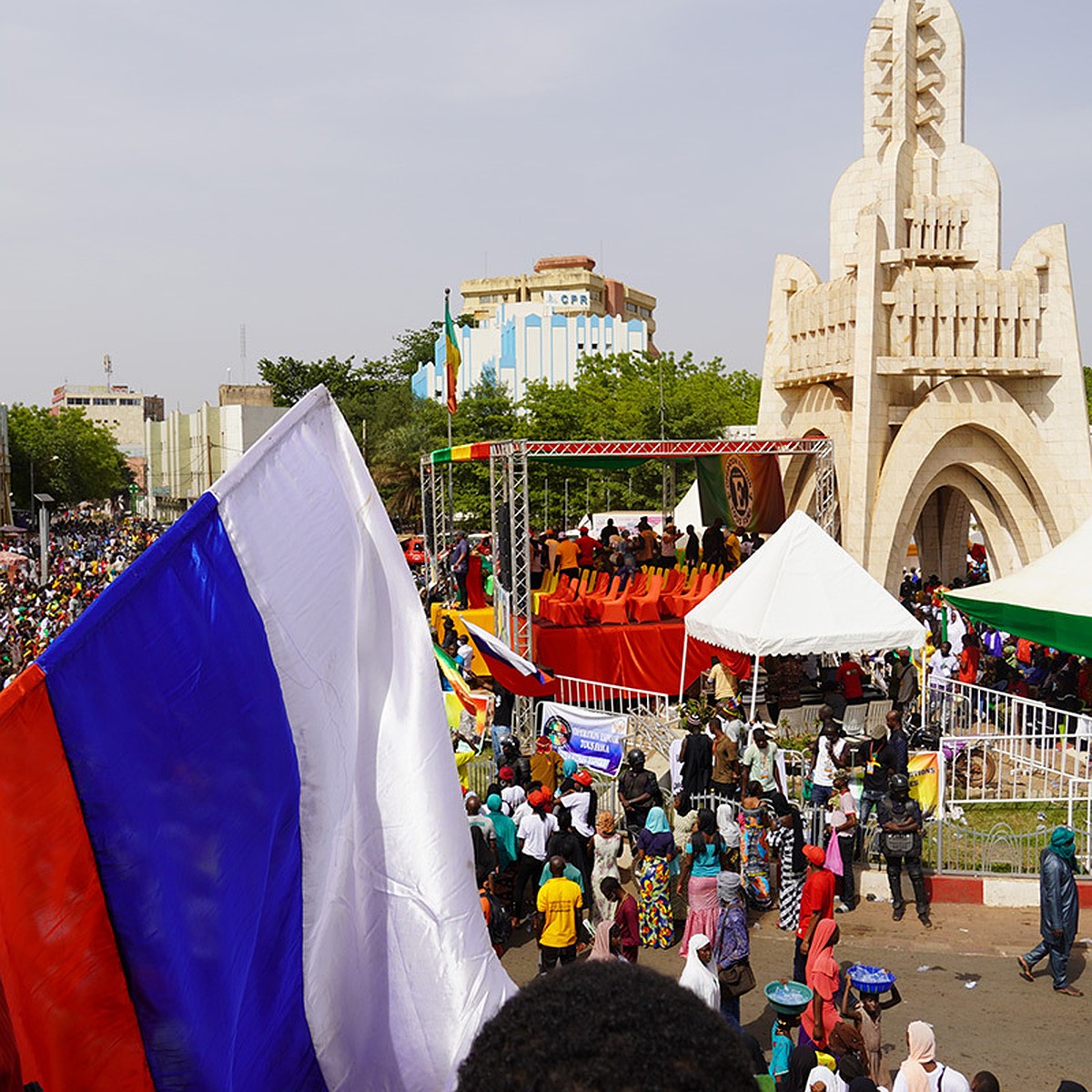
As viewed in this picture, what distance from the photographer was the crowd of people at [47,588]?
21.2 metres

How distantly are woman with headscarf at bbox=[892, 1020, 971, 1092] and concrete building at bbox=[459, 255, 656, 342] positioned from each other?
97255 millimetres

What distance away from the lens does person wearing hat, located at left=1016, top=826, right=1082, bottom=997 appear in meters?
9.16

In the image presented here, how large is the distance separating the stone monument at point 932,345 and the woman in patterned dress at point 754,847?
12.6 m

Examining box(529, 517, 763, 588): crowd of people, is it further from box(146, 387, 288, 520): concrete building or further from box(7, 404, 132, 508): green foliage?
box(7, 404, 132, 508): green foliage

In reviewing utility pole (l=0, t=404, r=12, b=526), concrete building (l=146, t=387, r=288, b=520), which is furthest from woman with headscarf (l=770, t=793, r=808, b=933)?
utility pole (l=0, t=404, r=12, b=526)

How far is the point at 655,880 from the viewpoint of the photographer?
33.3 feet

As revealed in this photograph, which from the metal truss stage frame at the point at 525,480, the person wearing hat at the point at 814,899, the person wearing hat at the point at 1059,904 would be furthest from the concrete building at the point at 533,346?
the person wearing hat at the point at 814,899

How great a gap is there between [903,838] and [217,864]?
810cm

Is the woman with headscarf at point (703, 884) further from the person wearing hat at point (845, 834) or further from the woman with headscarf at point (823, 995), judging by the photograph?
the person wearing hat at point (845, 834)

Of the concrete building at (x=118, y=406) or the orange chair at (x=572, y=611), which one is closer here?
the orange chair at (x=572, y=611)

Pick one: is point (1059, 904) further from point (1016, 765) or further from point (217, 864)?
point (217, 864)

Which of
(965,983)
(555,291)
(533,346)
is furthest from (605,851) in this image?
(555,291)

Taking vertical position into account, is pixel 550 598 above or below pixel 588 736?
above

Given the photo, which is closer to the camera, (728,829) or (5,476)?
(728,829)
